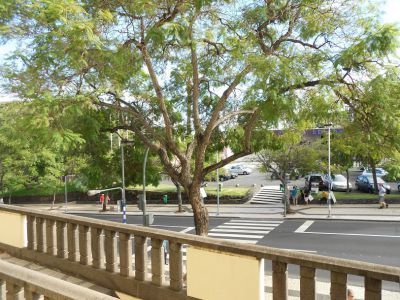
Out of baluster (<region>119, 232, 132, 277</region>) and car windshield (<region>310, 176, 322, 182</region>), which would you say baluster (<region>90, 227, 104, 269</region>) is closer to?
baluster (<region>119, 232, 132, 277</region>)

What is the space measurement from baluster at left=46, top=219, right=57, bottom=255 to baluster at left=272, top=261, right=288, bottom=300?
3912mm

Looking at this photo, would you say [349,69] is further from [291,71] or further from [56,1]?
[56,1]

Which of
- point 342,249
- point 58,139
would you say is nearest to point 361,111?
point 58,139

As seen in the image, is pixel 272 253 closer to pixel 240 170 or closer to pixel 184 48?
pixel 184 48

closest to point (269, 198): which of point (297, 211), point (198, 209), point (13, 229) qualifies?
point (297, 211)

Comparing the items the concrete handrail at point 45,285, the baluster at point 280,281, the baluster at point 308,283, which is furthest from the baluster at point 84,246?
the baluster at point 308,283

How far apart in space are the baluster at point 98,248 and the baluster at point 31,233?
65.2 inches

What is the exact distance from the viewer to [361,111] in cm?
930

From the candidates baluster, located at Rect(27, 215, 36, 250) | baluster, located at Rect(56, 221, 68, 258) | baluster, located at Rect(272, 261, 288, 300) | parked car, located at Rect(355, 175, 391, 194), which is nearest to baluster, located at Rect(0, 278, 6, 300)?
baluster, located at Rect(272, 261, 288, 300)

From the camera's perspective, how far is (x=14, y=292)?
11.3 feet

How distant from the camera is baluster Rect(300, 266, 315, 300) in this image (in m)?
4.32

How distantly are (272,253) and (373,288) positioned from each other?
1074mm

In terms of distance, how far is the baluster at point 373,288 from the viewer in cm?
389

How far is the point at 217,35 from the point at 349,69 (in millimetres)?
3429
